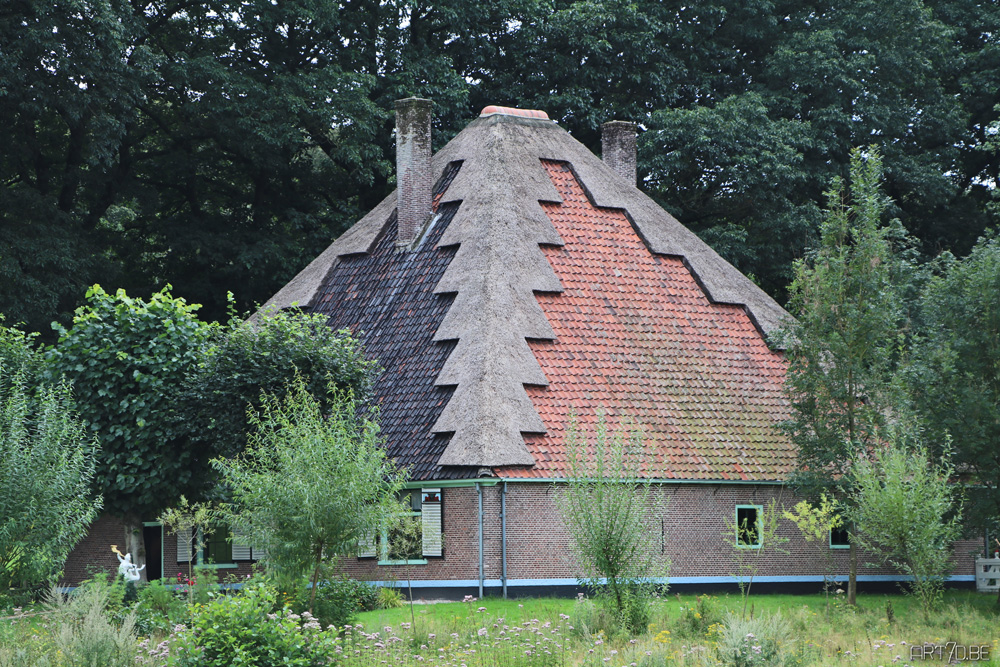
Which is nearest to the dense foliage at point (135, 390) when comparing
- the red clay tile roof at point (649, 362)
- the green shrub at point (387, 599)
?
the green shrub at point (387, 599)

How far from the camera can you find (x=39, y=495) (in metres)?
23.1

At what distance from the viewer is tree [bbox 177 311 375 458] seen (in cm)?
2716

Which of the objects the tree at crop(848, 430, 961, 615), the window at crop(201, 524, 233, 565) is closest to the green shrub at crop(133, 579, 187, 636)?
the window at crop(201, 524, 233, 565)

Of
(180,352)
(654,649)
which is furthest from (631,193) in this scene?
(654,649)

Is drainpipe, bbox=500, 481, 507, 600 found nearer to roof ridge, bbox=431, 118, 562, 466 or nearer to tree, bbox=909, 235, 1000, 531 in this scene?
roof ridge, bbox=431, 118, 562, 466

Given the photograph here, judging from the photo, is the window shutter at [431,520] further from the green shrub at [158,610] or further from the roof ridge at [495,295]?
the green shrub at [158,610]

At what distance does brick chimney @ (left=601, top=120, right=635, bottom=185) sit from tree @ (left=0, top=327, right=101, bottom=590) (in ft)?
65.1

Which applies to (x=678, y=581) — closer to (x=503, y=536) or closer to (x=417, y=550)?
(x=503, y=536)

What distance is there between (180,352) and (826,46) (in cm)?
2512

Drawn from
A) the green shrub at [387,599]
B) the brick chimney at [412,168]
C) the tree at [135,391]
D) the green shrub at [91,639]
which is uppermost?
the brick chimney at [412,168]

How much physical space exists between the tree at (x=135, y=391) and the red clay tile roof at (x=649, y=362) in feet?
26.0

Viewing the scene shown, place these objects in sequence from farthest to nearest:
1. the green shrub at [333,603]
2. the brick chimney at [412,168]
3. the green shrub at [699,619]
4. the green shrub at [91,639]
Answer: the brick chimney at [412,168], the green shrub at [699,619], the green shrub at [333,603], the green shrub at [91,639]

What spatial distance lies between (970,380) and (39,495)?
64.1 feet

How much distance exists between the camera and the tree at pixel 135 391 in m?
28.7
